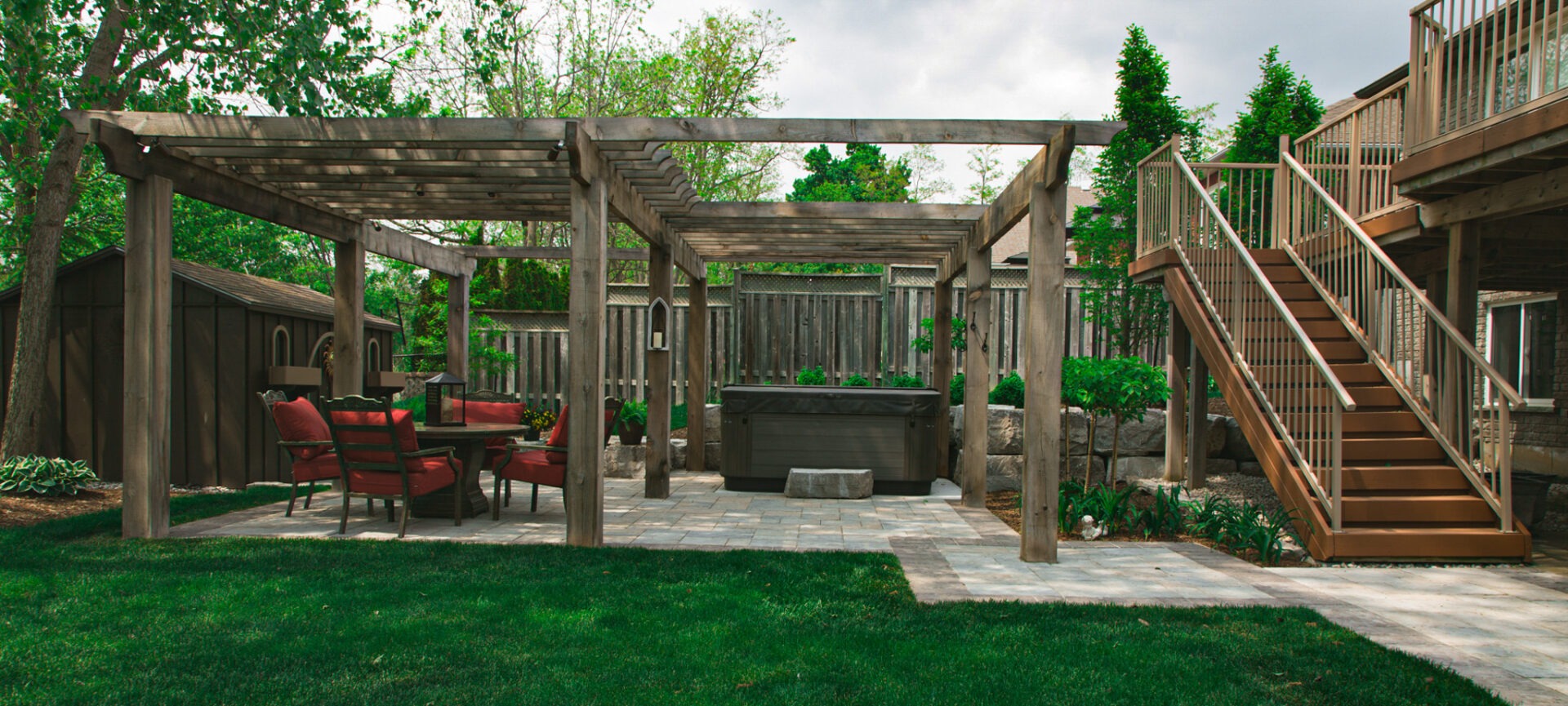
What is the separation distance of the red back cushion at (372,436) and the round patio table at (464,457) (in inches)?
13.6

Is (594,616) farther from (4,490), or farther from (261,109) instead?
(261,109)

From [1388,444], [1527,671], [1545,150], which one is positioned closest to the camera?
[1527,671]

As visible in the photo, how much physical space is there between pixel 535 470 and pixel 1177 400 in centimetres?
636

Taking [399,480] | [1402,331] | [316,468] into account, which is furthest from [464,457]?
[1402,331]

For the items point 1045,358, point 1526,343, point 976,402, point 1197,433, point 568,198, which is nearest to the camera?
point 1045,358

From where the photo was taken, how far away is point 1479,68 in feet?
18.1

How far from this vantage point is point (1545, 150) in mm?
4938

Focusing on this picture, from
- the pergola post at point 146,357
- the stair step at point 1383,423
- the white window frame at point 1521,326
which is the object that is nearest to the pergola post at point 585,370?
the pergola post at point 146,357

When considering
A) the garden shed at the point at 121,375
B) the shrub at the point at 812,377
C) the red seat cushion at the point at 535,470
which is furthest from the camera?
the shrub at the point at 812,377

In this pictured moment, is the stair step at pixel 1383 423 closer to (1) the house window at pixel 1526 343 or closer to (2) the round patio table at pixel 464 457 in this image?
(1) the house window at pixel 1526 343

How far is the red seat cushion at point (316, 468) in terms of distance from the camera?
636cm

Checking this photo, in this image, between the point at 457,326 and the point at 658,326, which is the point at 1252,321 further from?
the point at 457,326

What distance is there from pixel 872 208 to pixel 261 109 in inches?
294

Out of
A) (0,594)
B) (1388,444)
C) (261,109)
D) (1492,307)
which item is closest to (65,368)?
(261,109)
